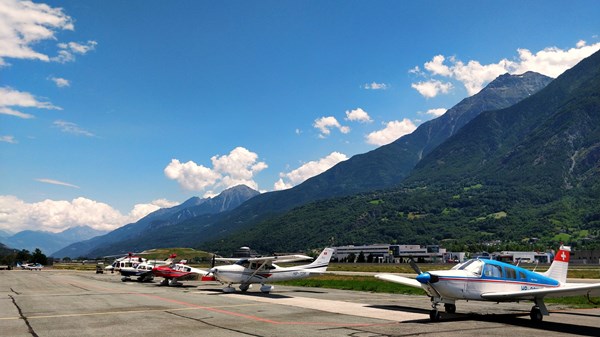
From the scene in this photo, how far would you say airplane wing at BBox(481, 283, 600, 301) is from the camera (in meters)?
15.7

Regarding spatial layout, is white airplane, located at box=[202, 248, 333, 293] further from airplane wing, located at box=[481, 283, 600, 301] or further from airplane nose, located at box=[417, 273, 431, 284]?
airplane wing, located at box=[481, 283, 600, 301]

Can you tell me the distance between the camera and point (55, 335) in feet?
48.2

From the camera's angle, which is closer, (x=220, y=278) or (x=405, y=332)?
(x=405, y=332)

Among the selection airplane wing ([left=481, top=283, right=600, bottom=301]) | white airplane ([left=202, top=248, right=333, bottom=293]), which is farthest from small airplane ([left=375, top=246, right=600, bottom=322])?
white airplane ([left=202, top=248, right=333, bottom=293])

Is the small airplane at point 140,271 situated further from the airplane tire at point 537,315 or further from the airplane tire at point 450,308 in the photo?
the airplane tire at point 537,315

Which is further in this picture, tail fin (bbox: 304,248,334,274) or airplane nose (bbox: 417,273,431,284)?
tail fin (bbox: 304,248,334,274)

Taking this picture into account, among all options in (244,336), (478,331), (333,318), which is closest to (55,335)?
(244,336)

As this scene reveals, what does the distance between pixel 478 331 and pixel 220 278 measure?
21.9 metres

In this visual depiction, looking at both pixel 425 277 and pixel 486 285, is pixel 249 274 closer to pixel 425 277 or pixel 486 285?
pixel 425 277

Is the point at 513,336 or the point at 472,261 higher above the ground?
the point at 472,261

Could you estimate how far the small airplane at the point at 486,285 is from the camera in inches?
696

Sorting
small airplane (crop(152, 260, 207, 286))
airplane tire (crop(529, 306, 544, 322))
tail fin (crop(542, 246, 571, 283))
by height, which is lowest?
airplane tire (crop(529, 306, 544, 322))

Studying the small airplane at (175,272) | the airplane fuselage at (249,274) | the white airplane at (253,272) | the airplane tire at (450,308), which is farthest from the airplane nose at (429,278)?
the small airplane at (175,272)

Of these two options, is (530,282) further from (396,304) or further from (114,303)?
(114,303)
